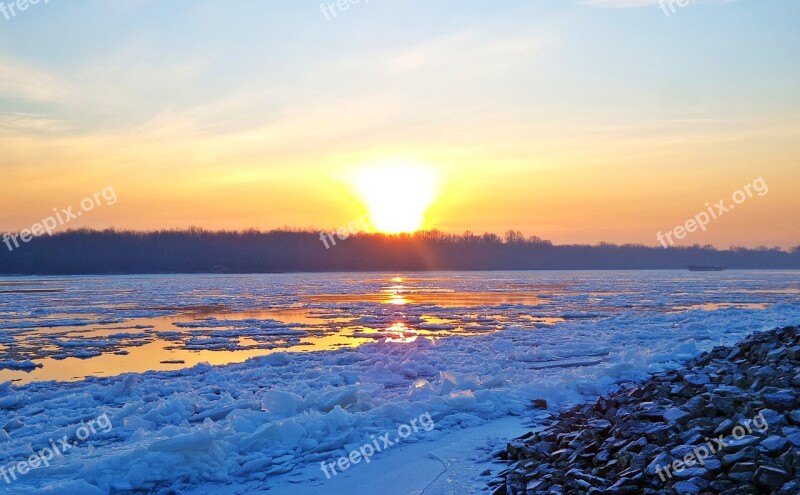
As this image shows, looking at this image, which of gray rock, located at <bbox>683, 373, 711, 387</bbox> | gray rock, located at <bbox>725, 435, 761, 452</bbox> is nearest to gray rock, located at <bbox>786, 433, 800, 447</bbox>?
gray rock, located at <bbox>725, 435, 761, 452</bbox>

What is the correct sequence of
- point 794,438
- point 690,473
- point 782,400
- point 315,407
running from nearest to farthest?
point 690,473, point 794,438, point 782,400, point 315,407

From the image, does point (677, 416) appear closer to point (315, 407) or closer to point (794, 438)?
point (794, 438)

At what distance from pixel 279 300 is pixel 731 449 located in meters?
27.0

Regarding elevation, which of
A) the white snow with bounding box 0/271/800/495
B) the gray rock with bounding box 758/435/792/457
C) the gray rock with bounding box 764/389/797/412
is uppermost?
the gray rock with bounding box 764/389/797/412

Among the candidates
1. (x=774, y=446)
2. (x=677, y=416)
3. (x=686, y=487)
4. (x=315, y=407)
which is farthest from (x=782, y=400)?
(x=315, y=407)

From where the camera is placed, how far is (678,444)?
193 inches

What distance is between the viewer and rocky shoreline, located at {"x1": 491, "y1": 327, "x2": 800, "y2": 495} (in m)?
4.15

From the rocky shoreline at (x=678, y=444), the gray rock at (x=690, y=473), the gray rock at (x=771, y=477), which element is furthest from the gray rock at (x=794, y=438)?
the gray rock at (x=690, y=473)

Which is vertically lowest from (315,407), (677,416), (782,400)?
(315,407)

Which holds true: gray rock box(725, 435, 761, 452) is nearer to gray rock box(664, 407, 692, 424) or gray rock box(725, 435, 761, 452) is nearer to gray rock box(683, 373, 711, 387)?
gray rock box(664, 407, 692, 424)

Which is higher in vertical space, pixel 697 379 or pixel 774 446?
pixel 774 446

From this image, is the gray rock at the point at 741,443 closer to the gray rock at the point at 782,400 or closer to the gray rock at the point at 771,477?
the gray rock at the point at 771,477

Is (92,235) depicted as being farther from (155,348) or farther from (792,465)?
(792,465)

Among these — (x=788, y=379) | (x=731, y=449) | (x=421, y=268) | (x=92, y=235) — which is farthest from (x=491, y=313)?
(x=92, y=235)
